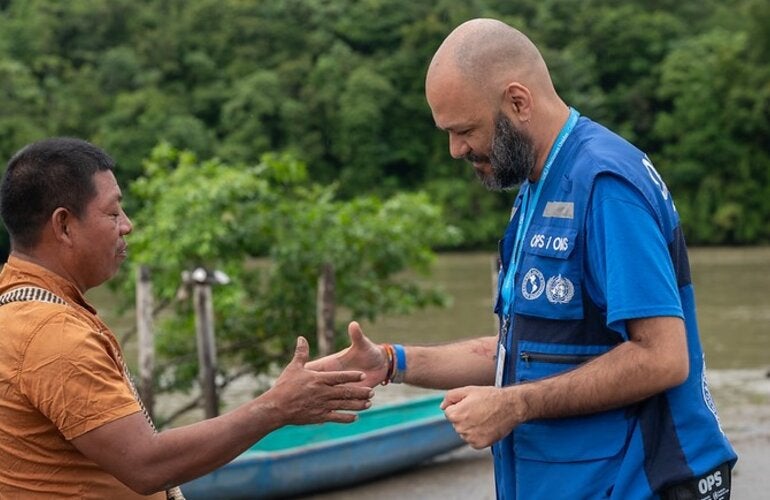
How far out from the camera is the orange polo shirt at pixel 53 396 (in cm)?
300

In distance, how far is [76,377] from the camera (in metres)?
3.00

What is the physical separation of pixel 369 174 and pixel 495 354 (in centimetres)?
5537

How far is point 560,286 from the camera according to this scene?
3162mm

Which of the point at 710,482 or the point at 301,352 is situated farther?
the point at 301,352

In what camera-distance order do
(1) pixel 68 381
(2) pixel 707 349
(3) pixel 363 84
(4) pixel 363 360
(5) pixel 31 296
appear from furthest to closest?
(3) pixel 363 84 → (2) pixel 707 349 → (4) pixel 363 360 → (5) pixel 31 296 → (1) pixel 68 381

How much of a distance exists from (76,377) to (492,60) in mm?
1291

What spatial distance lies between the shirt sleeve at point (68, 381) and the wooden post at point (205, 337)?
8.14 metres

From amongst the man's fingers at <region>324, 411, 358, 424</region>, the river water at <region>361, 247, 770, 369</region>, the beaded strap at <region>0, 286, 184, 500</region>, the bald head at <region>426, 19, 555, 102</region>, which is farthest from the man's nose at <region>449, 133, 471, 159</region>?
the river water at <region>361, 247, 770, 369</region>

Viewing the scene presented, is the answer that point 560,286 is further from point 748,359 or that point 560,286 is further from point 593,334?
point 748,359

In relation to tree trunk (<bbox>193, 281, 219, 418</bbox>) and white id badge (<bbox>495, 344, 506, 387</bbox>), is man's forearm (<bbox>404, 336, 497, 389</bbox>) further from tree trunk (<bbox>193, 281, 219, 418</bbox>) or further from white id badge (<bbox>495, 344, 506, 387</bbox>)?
tree trunk (<bbox>193, 281, 219, 418</bbox>)

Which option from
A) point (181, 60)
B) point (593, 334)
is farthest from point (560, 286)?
point (181, 60)

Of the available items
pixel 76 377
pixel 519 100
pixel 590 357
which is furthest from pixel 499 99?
pixel 76 377

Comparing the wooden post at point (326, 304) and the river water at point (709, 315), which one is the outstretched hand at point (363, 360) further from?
the river water at point (709, 315)

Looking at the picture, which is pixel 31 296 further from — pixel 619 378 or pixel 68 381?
pixel 619 378
